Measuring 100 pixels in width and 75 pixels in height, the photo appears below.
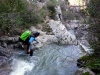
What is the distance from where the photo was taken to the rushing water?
34.2ft

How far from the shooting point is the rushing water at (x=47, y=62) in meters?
10.4

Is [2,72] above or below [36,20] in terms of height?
below

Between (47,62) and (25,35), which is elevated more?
(25,35)

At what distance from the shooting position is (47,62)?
11844mm

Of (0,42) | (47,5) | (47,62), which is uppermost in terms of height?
(47,5)

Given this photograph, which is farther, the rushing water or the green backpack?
the green backpack

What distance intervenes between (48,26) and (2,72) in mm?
11265

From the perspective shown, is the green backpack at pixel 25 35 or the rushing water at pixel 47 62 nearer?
the rushing water at pixel 47 62

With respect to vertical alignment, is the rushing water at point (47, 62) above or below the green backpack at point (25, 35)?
below

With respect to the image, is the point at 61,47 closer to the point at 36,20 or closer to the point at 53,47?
the point at 53,47

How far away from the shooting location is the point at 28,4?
1852 cm

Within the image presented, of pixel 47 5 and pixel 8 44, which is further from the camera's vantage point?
pixel 47 5

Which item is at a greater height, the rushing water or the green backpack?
the green backpack

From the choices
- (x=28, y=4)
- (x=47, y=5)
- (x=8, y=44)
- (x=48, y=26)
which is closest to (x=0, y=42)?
(x=8, y=44)
